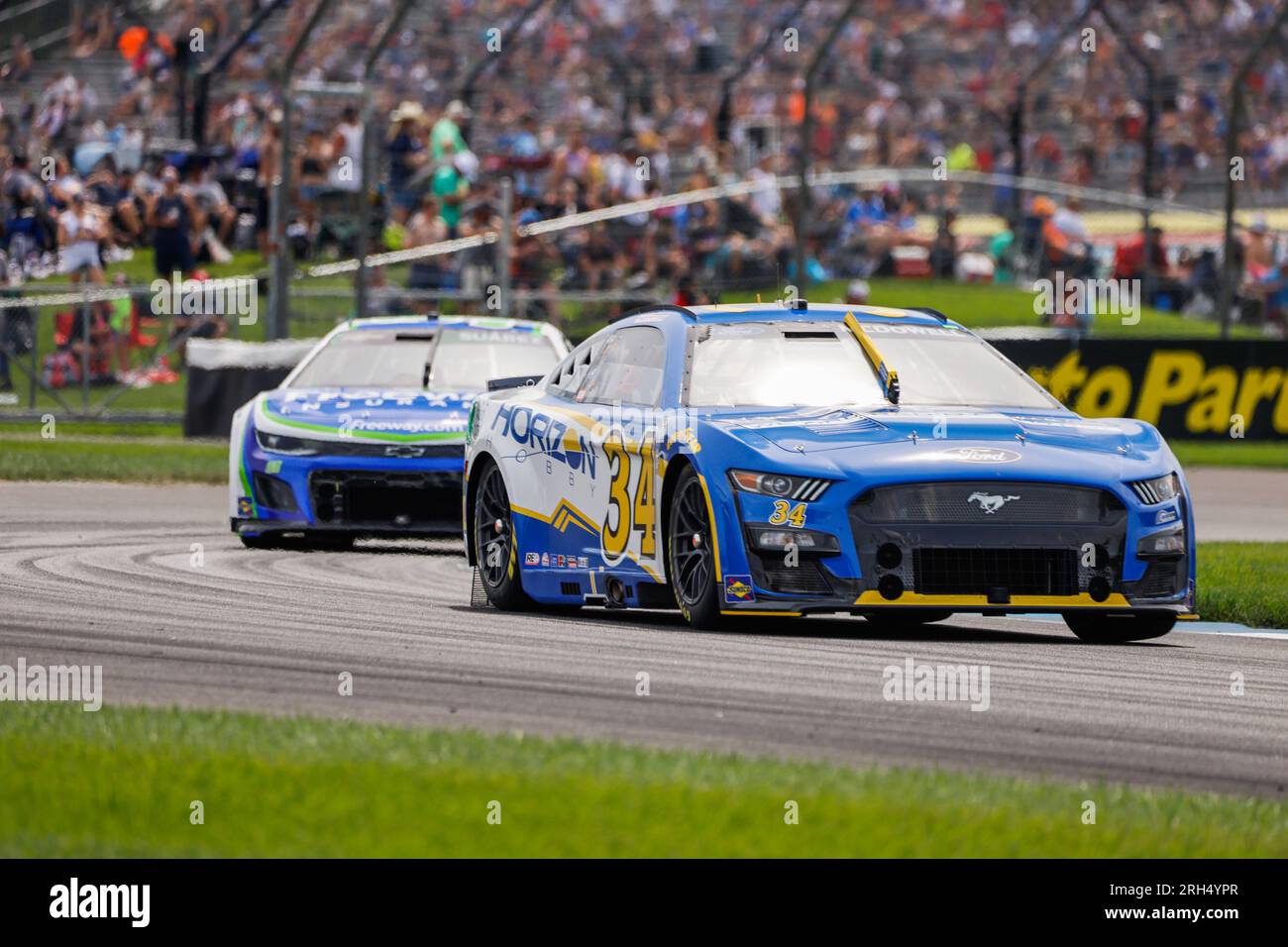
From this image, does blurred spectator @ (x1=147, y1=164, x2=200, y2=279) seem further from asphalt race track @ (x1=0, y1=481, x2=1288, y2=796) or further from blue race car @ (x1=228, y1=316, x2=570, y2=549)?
asphalt race track @ (x1=0, y1=481, x2=1288, y2=796)

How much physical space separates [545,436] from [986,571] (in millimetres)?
2277

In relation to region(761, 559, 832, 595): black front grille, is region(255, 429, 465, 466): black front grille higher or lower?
higher

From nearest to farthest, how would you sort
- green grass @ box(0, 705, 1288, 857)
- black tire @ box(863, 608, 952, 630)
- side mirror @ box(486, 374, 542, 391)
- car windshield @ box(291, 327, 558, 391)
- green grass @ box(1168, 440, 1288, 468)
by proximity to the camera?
green grass @ box(0, 705, 1288, 857) → black tire @ box(863, 608, 952, 630) → side mirror @ box(486, 374, 542, 391) → car windshield @ box(291, 327, 558, 391) → green grass @ box(1168, 440, 1288, 468)

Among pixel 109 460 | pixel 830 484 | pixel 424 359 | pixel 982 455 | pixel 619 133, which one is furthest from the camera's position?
pixel 619 133

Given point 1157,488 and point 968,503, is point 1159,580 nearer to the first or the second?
point 1157,488

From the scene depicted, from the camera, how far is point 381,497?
44.6 ft

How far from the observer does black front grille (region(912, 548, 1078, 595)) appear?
8.78m

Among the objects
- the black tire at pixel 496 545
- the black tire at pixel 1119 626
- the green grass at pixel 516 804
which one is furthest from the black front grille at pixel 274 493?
the green grass at pixel 516 804

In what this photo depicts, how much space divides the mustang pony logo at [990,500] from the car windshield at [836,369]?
95cm

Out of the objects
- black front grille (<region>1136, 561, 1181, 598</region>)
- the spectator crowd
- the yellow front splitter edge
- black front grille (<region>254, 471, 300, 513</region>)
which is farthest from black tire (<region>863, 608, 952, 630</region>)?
the spectator crowd

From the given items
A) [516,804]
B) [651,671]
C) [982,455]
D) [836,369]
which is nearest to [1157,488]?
[982,455]

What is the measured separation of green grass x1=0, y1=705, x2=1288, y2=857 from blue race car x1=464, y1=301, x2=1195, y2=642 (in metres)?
2.72

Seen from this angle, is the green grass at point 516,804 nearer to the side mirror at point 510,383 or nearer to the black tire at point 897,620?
the black tire at point 897,620
